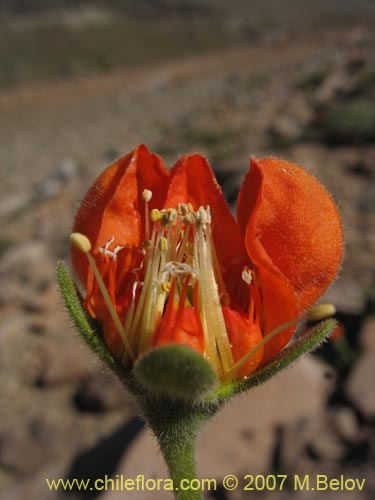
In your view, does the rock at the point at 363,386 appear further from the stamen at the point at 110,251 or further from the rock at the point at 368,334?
the stamen at the point at 110,251

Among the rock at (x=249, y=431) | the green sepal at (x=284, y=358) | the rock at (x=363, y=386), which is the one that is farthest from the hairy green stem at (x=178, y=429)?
the rock at (x=363, y=386)

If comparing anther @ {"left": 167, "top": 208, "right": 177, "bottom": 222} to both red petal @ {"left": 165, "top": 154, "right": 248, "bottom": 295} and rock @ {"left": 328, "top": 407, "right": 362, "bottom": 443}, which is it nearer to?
red petal @ {"left": 165, "top": 154, "right": 248, "bottom": 295}

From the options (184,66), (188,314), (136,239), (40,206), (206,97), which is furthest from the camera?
(184,66)

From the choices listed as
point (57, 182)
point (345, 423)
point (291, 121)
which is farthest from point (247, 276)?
point (57, 182)

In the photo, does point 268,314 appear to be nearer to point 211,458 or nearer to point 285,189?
point 285,189

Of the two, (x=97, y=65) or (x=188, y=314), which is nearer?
(x=188, y=314)

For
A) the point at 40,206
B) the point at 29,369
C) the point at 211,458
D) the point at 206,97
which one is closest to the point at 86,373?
the point at 29,369

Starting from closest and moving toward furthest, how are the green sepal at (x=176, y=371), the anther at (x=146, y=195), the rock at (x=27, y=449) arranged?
the green sepal at (x=176, y=371), the anther at (x=146, y=195), the rock at (x=27, y=449)
